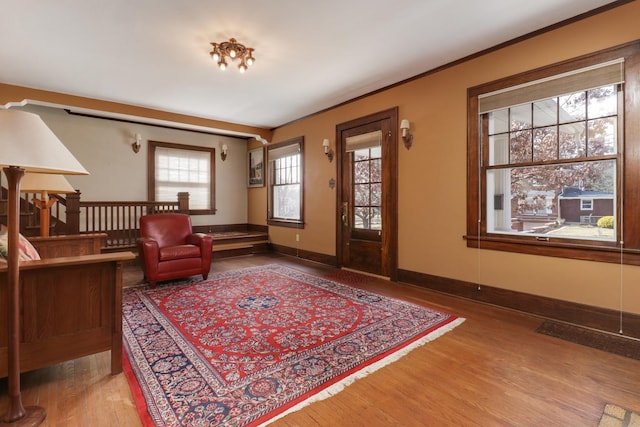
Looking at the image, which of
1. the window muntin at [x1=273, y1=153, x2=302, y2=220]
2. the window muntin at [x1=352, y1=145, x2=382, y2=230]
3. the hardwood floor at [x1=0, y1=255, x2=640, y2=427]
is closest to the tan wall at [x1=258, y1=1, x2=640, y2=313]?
the window muntin at [x1=352, y1=145, x2=382, y2=230]

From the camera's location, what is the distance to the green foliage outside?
8.68ft

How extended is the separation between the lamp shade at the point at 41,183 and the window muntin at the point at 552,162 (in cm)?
435

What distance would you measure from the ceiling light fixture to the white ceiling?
0.32 ft

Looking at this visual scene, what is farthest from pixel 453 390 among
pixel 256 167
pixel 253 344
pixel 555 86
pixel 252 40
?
pixel 256 167

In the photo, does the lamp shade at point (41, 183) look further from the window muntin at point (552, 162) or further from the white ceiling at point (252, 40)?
the window muntin at point (552, 162)

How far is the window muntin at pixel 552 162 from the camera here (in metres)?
2.66

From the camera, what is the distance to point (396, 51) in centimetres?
334

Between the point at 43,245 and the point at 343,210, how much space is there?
144 inches

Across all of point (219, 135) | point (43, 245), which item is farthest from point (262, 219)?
point (43, 245)

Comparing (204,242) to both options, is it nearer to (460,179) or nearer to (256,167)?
(256,167)

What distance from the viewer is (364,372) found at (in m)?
1.99

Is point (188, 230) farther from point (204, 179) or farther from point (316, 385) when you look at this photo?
point (316, 385)

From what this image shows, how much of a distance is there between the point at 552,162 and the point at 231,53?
3.35 m

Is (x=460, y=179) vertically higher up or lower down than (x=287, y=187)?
lower down
